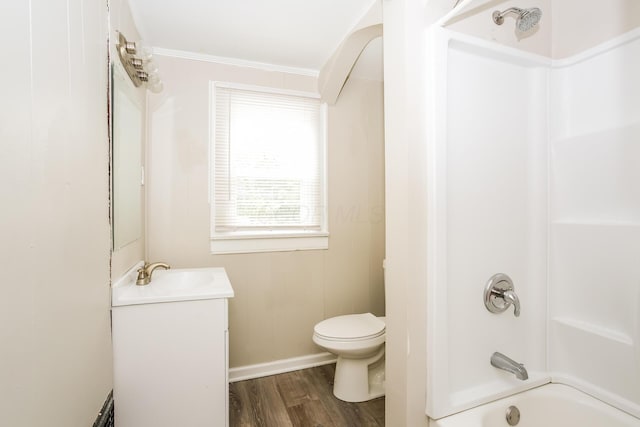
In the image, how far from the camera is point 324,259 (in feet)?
8.35

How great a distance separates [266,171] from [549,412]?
210 cm

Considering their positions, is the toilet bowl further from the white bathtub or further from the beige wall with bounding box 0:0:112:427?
the beige wall with bounding box 0:0:112:427

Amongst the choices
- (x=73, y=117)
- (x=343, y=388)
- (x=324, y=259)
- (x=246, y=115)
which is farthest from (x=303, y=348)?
(x=73, y=117)

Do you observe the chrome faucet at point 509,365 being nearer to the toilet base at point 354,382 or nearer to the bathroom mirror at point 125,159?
the toilet base at point 354,382

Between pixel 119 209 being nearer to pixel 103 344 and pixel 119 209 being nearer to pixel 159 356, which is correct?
pixel 103 344

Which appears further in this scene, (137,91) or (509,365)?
(137,91)

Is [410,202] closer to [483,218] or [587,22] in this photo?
[483,218]

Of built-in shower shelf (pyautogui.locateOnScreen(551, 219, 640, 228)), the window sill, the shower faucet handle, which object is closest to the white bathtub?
the shower faucet handle

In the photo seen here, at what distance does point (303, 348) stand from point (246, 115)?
185 centimetres

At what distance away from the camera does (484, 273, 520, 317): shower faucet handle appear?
4.33ft

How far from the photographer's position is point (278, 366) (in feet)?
7.87

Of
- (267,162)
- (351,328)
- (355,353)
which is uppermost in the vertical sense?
(267,162)

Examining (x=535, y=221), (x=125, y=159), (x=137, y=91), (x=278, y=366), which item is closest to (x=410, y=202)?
(x=535, y=221)

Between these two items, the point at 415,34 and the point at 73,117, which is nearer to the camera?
the point at 73,117
